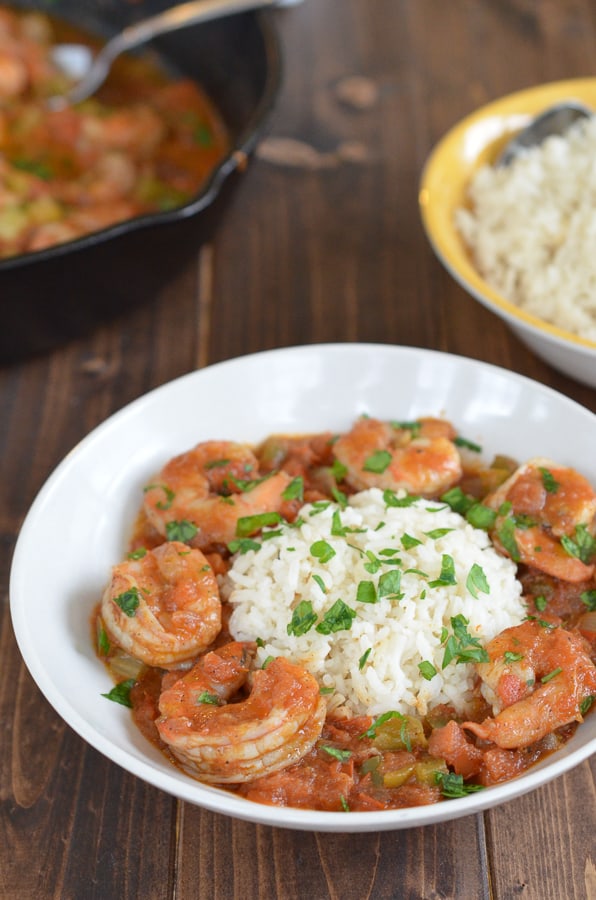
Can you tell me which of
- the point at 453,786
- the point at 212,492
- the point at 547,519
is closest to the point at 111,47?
the point at 212,492

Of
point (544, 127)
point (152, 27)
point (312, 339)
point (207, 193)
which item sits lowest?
point (312, 339)

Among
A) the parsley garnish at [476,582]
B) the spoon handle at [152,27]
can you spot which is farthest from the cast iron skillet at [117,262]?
the parsley garnish at [476,582]

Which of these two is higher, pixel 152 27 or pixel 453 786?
pixel 152 27

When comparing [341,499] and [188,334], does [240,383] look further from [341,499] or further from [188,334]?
[188,334]

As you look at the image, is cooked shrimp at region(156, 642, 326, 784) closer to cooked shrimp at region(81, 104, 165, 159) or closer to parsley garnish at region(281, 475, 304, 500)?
parsley garnish at region(281, 475, 304, 500)

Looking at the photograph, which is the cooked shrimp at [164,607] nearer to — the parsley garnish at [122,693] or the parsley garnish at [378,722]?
the parsley garnish at [122,693]

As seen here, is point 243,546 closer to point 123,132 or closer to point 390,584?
point 390,584
